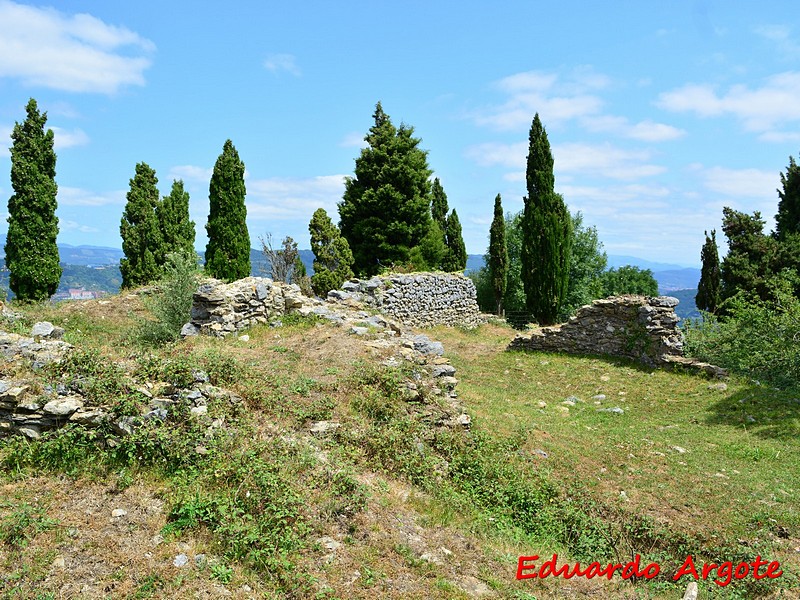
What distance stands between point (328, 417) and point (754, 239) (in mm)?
32821

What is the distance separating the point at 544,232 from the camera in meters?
Answer: 25.1

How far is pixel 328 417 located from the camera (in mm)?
7195

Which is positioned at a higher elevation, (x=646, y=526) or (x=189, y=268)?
(x=189, y=268)

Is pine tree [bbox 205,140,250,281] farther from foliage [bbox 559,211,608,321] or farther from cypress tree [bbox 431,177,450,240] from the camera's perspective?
foliage [bbox 559,211,608,321]

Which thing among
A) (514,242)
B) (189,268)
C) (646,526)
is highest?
(514,242)

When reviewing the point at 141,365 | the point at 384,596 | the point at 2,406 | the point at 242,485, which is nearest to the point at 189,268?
the point at 141,365


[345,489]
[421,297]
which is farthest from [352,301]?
[345,489]

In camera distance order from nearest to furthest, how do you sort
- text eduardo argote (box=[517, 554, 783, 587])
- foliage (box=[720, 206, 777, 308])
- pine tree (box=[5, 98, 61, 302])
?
1. text eduardo argote (box=[517, 554, 783, 587])
2. pine tree (box=[5, 98, 61, 302])
3. foliage (box=[720, 206, 777, 308])

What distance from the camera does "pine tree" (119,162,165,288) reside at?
73.7 feet

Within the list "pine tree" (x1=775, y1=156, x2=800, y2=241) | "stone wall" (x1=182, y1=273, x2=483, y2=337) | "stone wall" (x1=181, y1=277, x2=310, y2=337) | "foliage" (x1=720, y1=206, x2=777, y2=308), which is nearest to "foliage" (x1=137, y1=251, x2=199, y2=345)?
"stone wall" (x1=182, y1=273, x2=483, y2=337)

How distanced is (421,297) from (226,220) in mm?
9270

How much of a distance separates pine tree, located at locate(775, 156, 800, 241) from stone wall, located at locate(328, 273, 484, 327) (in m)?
24.7

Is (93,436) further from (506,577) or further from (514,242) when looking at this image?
(514,242)

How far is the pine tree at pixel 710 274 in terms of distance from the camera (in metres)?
32.7
